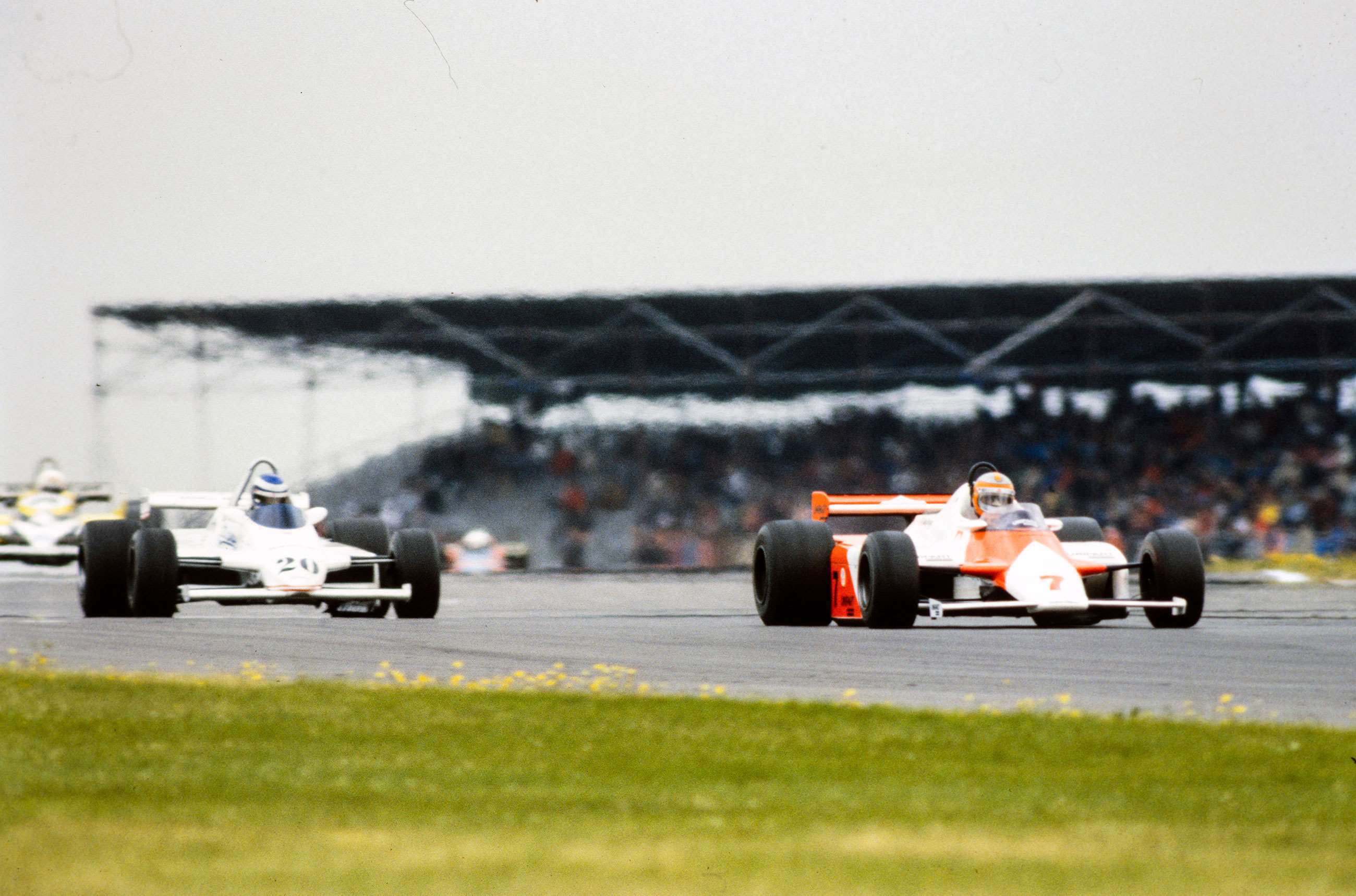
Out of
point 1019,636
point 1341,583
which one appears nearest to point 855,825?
point 1019,636

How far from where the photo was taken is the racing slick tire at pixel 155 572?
49.8 feet

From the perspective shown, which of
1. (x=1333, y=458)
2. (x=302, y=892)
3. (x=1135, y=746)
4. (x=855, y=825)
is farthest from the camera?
(x=1333, y=458)

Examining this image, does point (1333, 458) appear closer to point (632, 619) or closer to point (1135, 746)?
point (632, 619)

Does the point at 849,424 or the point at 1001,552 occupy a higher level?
the point at 849,424

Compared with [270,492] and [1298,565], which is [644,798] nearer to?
[270,492]

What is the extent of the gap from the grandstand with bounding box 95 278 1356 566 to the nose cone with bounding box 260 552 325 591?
16.7 metres

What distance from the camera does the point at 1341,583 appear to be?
24.3 metres

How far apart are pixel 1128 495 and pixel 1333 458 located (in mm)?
3222

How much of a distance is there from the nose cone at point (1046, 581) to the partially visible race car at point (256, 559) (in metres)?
4.95

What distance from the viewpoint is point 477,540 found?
32.2 metres

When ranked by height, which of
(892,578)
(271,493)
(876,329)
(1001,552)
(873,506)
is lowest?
(892,578)

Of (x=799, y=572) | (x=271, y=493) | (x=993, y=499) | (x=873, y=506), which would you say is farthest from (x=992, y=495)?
(x=271, y=493)

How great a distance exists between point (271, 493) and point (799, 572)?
453 centimetres

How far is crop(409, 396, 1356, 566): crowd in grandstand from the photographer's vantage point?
31609 mm
